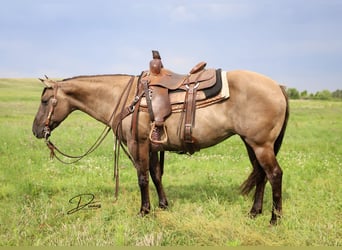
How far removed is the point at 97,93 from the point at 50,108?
0.96 meters

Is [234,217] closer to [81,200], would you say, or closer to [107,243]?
[107,243]

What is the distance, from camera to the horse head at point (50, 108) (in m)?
6.18

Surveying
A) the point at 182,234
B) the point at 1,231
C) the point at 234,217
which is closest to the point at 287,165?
the point at 234,217

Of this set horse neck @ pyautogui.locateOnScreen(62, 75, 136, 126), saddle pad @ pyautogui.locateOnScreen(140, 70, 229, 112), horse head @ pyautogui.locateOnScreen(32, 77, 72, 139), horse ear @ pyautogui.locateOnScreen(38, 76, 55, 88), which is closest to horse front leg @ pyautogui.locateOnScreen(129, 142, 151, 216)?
saddle pad @ pyautogui.locateOnScreen(140, 70, 229, 112)

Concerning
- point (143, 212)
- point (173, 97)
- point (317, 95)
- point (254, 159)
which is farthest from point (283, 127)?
point (317, 95)

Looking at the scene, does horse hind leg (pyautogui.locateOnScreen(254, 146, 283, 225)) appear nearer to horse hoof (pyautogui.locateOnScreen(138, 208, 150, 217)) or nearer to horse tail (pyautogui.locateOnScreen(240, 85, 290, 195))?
horse tail (pyautogui.locateOnScreen(240, 85, 290, 195))

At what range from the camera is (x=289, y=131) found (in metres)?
18.0

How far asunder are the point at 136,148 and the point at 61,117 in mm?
1759

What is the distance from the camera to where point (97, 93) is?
20.4 feet

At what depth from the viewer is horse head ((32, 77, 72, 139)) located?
6.18 m

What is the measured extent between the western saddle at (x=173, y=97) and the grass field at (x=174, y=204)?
1410 mm

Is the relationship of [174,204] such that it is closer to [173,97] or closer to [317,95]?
[173,97]

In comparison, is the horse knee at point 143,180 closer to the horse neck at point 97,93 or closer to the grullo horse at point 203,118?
the grullo horse at point 203,118

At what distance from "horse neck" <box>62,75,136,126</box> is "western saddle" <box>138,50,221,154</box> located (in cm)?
62
